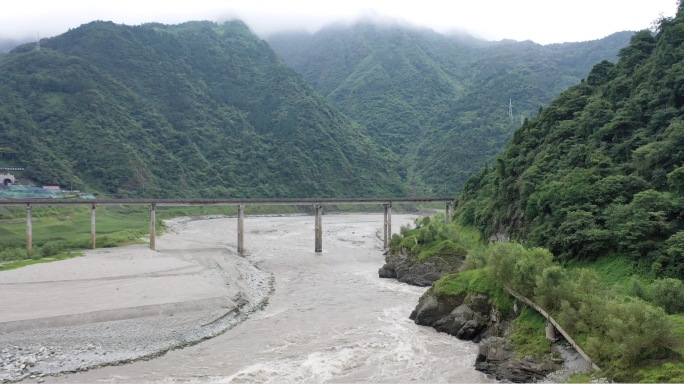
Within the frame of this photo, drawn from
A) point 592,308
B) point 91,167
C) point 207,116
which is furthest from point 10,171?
point 592,308

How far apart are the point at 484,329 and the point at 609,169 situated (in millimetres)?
19707

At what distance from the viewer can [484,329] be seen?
108 ft

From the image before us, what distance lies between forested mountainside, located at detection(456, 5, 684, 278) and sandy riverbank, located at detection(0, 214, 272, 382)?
25.7 m

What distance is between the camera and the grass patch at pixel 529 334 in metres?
26.3

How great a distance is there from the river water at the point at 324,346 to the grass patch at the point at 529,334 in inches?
107

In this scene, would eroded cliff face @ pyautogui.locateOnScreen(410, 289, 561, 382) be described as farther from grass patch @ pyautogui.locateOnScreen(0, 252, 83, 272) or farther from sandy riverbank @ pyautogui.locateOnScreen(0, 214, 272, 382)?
grass patch @ pyautogui.locateOnScreen(0, 252, 83, 272)

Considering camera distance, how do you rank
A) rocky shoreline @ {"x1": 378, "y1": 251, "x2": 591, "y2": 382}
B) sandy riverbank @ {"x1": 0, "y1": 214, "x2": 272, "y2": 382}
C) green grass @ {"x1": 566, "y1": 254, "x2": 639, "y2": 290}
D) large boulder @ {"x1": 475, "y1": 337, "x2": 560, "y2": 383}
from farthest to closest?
green grass @ {"x1": 566, "y1": 254, "x2": 639, "y2": 290} < sandy riverbank @ {"x1": 0, "y1": 214, "x2": 272, "y2": 382} < large boulder @ {"x1": 475, "y1": 337, "x2": 560, "y2": 383} < rocky shoreline @ {"x1": 378, "y1": 251, "x2": 591, "y2": 382}

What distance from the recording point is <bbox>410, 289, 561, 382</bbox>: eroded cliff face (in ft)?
83.9

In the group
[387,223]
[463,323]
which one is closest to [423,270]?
[463,323]

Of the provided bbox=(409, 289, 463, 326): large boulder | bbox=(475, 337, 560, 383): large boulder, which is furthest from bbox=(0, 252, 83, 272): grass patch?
bbox=(475, 337, 560, 383): large boulder

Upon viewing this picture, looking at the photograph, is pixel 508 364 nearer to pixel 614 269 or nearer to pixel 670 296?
pixel 670 296

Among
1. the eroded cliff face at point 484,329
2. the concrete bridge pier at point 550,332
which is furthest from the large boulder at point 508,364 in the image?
the concrete bridge pier at point 550,332

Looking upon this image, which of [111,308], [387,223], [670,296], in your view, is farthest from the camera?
[387,223]

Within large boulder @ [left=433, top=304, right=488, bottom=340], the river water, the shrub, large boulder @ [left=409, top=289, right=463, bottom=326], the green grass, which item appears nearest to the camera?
the shrub
